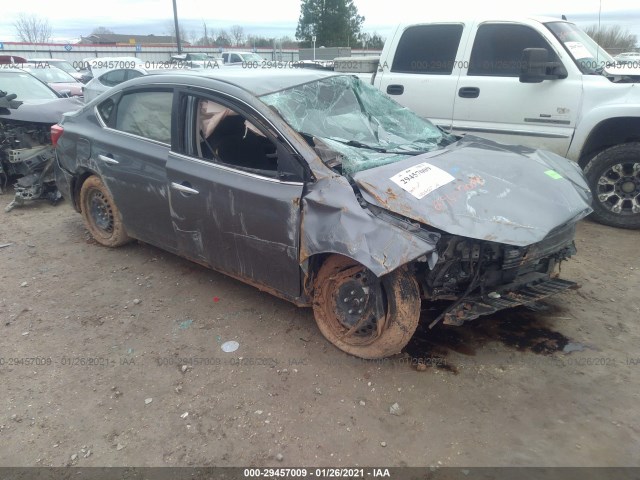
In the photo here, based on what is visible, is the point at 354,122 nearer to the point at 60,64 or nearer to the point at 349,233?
the point at 349,233

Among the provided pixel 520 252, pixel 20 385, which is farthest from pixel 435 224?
pixel 20 385

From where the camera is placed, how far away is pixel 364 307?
2.99 metres

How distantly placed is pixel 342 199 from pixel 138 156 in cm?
200

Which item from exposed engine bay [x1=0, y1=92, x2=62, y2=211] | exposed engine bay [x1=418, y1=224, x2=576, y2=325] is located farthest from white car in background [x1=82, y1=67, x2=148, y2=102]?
exposed engine bay [x1=418, y1=224, x2=576, y2=325]

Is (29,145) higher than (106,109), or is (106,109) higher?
(106,109)

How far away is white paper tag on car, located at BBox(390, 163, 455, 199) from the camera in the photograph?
9.24 feet

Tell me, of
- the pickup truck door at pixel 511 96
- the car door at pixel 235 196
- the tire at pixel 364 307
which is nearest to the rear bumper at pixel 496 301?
the tire at pixel 364 307

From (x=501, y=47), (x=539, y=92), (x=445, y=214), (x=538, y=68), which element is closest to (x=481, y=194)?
(x=445, y=214)

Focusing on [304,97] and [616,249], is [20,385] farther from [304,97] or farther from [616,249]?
[616,249]

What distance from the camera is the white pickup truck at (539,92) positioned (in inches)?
196

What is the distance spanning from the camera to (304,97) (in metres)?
3.58

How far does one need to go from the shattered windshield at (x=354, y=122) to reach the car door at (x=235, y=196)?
1.00ft

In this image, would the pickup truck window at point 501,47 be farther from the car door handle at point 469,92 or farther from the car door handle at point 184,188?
the car door handle at point 184,188

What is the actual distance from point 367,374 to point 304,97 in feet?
6.61
